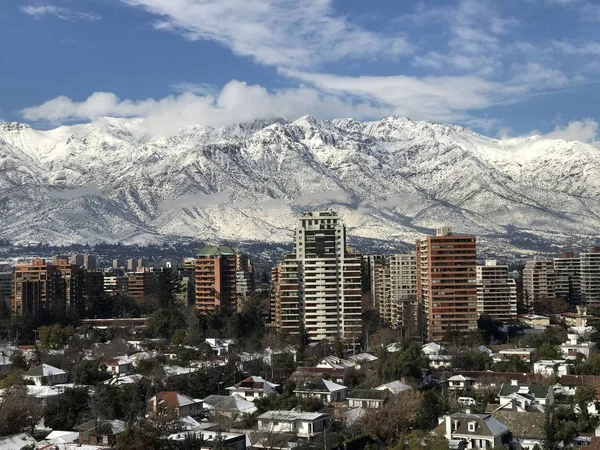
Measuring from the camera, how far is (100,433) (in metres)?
31.4

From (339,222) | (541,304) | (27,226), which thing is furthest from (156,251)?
(339,222)

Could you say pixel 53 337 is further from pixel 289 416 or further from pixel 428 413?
pixel 428 413

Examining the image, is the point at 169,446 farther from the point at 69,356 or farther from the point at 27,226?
the point at 27,226

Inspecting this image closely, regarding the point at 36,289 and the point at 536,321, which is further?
the point at 36,289

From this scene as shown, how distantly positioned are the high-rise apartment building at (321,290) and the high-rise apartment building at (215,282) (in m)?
11.8

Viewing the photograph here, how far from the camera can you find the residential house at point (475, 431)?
33.1 metres

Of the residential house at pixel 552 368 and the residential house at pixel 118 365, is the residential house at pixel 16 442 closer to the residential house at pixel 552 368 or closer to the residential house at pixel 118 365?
the residential house at pixel 118 365

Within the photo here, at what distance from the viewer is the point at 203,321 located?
68000 mm

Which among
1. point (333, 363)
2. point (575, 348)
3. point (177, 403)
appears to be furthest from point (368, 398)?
point (575, 348)

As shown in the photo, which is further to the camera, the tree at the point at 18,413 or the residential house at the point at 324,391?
the residential house at the point at 324,391

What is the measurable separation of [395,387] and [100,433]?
15.5 meters

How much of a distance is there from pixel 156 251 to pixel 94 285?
9500 cm

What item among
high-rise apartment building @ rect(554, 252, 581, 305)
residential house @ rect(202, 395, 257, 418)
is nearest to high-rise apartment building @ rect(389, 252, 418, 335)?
high-rise apartment building @ rect(554, 252, 581, 305)

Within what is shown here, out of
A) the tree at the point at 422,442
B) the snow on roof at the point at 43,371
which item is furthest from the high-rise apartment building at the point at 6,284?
the tree at the point at 422,442
